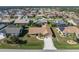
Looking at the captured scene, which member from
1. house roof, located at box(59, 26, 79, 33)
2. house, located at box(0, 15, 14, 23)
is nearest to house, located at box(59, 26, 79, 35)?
house roof, located at box(59, 26, 79, 33)

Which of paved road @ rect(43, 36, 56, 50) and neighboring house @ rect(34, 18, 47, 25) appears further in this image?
neighboring house @ rect(34, 18, 47, 25)

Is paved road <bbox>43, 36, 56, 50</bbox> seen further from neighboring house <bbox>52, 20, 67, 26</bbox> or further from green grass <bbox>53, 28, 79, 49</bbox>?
neighboring house <bbox>52, 20, 67, 26</bbox>

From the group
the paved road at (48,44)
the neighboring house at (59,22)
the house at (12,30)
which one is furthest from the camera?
the neighboring house at (59,22)

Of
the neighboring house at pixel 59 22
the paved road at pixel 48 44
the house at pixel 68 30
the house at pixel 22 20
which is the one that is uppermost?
the house at pixel 22 20

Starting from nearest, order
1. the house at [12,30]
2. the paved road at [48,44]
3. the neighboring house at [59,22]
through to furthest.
Result: the paved road at [48,44] → the house at [12,30] → the neighboring house at [59,22]

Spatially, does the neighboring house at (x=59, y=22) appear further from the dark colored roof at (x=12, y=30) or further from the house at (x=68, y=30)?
the dark colored roof at (x=12, y=30)

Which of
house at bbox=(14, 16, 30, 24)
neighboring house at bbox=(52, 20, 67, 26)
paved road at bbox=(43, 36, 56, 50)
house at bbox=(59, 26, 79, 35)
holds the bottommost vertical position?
paved road at bbox=(43, 36, 56, 50)

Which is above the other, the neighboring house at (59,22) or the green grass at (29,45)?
the neighboring house at (59,22)

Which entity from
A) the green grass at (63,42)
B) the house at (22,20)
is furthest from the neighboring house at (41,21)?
the green grass at (63,42)
